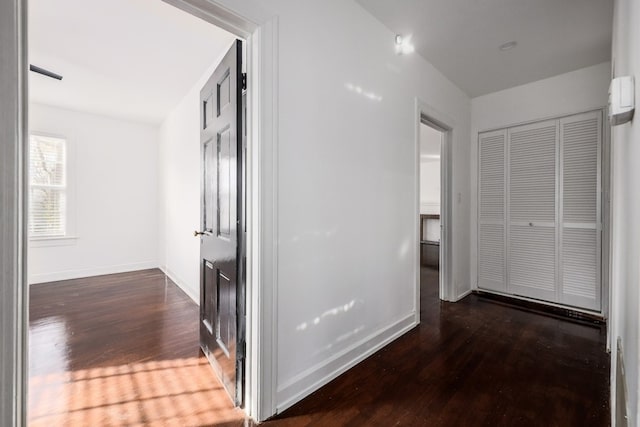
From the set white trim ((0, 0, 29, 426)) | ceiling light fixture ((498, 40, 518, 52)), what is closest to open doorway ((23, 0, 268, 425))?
white trim ((0, 0, 29, 426))

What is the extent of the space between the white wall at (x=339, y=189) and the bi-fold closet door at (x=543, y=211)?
1602mm

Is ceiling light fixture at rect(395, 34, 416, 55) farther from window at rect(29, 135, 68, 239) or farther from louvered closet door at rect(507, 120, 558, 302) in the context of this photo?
window at rect(29, 135, 68, 239)

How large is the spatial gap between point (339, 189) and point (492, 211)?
2721 mm

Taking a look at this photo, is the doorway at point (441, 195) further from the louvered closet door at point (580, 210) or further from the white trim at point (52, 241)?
the white trim at point (52, 241)

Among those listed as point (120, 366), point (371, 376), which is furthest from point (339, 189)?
point (120, 366)

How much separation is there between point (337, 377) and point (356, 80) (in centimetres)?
214

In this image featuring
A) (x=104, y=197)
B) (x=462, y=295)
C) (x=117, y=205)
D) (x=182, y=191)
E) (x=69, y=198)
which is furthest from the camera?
(x=117, y=205)

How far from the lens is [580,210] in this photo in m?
3.06

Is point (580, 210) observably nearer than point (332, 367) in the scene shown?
No

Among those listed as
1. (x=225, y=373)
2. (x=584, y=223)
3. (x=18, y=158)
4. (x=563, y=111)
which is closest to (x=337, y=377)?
(x=225, y=373)

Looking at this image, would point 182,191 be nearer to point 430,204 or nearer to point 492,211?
point 492,211

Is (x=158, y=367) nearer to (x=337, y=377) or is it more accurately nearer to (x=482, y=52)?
(x=337, y=377)

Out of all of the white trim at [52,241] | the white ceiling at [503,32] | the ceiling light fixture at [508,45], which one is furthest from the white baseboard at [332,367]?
the white trim at [52,241]

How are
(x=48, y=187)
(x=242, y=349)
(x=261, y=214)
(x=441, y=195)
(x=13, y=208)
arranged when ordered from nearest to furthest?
(x=13, y=208)
(x=261, y=214)
(x=242, y=349)
(x=441, y=195)
(x=48, y=187)
